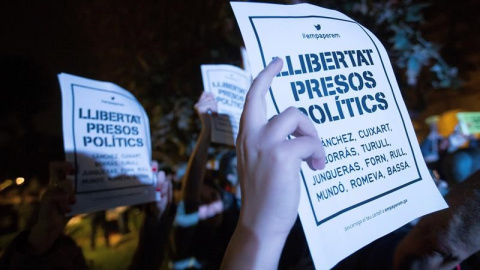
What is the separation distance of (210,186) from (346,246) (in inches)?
95.0

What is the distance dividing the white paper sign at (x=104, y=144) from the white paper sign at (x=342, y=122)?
133 cm

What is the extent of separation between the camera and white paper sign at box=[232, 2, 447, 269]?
881mm

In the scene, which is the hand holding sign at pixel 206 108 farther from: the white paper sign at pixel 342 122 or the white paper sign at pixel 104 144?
the white paper sign at pixel 342 122

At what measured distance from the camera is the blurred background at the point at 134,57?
2.79 m

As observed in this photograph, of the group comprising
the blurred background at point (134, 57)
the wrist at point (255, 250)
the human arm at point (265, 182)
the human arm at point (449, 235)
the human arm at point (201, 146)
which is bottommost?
the human arm at point (449, 235)

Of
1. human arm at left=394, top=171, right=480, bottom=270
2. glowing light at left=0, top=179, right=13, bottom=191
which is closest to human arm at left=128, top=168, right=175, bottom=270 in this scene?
glowing light at left=0, top=179, right=13, bottom=191

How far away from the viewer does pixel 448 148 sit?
5.69 metres

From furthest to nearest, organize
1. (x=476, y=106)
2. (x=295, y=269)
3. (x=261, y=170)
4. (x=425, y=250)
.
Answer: (x=476, y=106) → (x=295, y=269) → (x=425, y=250) → (x=261, y=170)

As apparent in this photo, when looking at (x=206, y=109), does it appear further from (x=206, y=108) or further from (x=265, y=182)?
(x=265, y=182)

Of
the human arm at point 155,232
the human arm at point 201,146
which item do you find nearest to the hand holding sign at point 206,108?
the human arm at point 201,146

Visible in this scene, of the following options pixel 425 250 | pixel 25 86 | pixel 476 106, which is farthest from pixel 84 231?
pixel 476 106

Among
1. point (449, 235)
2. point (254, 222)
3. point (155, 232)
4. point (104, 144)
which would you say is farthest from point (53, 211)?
point (449, 235)

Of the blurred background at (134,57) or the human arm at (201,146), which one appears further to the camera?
the blurred background at (134,57)

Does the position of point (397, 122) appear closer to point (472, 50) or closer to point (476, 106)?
point (472, 50)
